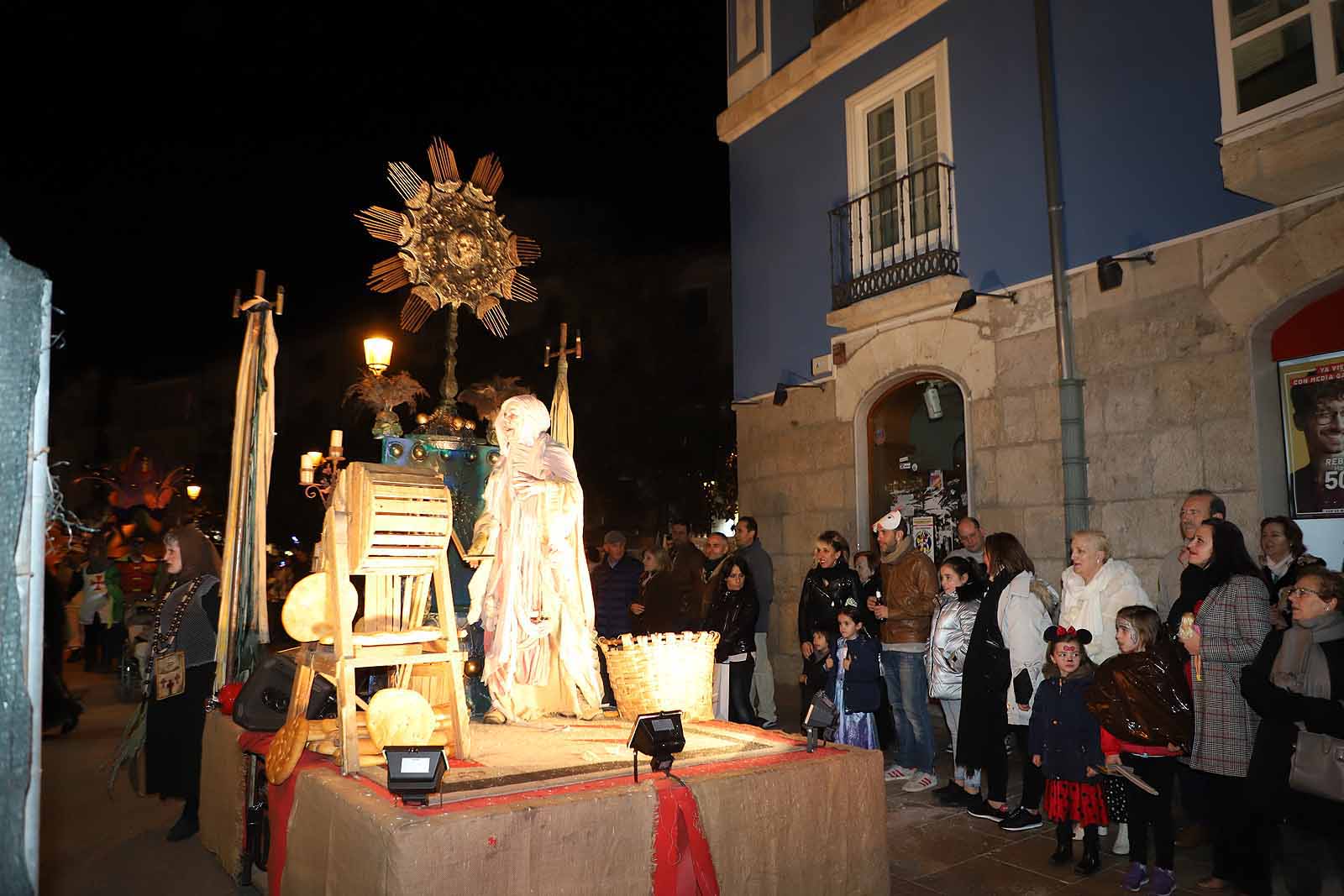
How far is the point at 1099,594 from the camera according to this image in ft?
18.4

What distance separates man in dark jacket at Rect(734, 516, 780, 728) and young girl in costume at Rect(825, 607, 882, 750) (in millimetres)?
2187

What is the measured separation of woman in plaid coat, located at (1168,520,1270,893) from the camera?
15.1 ft

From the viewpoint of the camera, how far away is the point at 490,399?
918 cm

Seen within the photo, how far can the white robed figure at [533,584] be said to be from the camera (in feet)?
18.5

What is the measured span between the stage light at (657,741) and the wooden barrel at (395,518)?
4.66 feet

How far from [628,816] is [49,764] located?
24.3ft

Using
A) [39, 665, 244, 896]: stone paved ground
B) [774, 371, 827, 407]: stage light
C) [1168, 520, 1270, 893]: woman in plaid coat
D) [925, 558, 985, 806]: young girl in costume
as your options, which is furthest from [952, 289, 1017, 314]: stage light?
[39, 665, 244, 896]: stone paved ground

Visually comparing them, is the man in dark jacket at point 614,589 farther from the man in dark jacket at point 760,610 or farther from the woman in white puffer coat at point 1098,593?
the woman in white puffer coat at point 1098,593

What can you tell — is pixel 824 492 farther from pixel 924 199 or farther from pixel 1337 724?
pixel 1337 724

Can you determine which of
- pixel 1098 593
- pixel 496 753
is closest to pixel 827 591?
pixel 1098 593

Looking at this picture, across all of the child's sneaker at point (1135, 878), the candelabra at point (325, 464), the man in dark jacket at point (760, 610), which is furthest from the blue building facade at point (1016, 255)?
the candelabra at point (325, 464)

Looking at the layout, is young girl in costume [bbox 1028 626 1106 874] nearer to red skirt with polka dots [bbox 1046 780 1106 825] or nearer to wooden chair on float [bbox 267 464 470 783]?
red skirt with polka dots [bbox 1046 780 1106 825]

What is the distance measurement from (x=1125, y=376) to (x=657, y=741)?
5.85 m

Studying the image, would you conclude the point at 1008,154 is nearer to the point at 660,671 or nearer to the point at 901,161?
the point at 901,161
